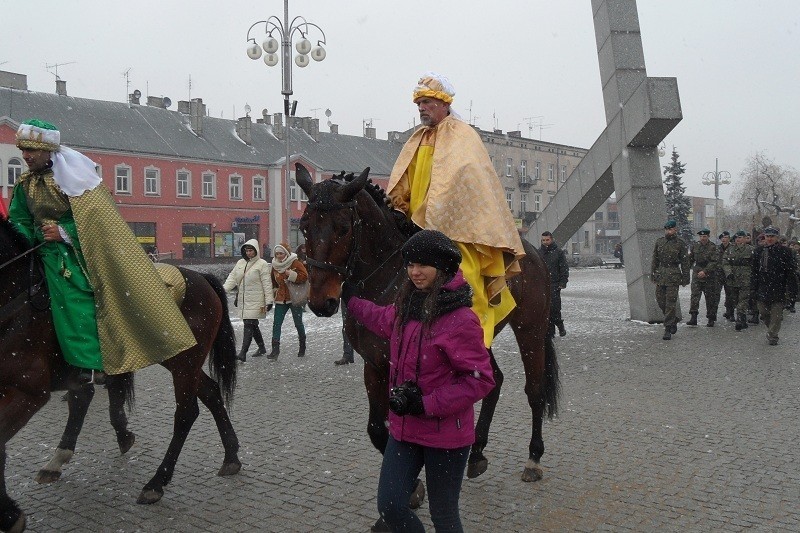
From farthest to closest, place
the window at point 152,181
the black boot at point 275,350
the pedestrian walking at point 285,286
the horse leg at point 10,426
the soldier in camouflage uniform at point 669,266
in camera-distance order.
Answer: the window at point 152,181, the soldier in camouflage uniform at point 669,266, the pedestrian walking at point 285,286, the black boot at point 275,350, the horse leg at point 10,426

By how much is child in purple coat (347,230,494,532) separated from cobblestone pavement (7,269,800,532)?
1.28 metres

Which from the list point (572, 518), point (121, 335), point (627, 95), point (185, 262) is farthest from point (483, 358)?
point (185, 262)

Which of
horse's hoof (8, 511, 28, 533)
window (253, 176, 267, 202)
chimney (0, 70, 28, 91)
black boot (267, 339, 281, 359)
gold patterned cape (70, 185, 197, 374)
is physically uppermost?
chimney (0, 70, 28, 91)

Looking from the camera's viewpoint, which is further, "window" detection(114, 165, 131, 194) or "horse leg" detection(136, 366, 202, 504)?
"window" detection(114, 165, 131, 194)

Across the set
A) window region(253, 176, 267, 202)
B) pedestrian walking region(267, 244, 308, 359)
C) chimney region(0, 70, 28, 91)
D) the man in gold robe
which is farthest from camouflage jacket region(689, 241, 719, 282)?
chimney region(0, 70, 28, 91)

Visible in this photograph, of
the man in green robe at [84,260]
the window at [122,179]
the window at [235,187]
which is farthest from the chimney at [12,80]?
the man in green robe at [84,260]

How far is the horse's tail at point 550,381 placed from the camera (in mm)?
6102

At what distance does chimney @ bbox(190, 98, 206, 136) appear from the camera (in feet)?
163

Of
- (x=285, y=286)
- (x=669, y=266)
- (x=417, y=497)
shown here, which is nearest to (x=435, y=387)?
(x=417, y=497)

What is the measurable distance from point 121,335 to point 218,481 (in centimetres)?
135

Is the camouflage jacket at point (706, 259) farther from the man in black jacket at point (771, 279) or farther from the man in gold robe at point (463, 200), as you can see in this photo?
the man in gold robe at point (463, 200)

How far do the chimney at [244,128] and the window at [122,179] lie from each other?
989cm

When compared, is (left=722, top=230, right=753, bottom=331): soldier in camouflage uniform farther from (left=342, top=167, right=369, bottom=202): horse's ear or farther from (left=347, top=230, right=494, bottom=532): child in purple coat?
(left=347, top=230, right=494, bottom=532): child in purple coat

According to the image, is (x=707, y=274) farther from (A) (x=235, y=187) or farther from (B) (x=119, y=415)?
(A) (x=235, y=187)
